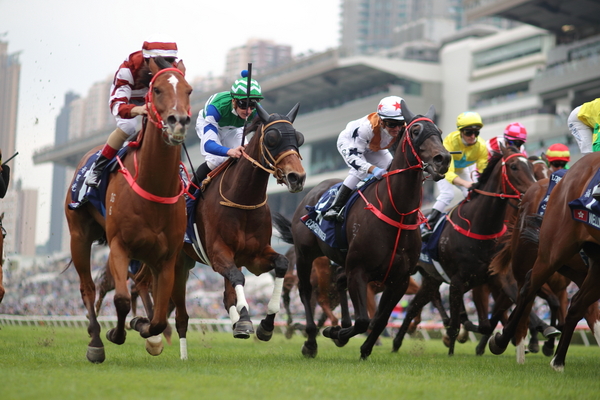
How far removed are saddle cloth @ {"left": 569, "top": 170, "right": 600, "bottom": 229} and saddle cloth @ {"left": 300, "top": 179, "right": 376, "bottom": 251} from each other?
84.5 inches

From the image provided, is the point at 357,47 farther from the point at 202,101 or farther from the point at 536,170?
the point at 536,170

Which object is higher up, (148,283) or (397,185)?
(397,185)

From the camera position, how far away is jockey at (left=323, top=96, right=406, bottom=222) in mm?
7660

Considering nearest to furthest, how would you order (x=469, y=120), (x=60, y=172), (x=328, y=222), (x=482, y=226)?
(x=328, y=222)
(x=482, y=226)
(x=469, y=120)
(x=60, y=172)

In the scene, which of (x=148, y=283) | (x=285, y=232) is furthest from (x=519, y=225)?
(x=148, y=283)

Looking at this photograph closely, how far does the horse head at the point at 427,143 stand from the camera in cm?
666

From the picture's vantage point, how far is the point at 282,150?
6621 millimetres

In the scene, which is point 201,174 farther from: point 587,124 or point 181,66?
point 587,124

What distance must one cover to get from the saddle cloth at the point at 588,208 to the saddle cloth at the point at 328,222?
215cm

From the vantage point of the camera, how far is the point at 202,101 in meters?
55.7

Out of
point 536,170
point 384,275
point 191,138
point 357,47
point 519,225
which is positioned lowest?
point 384,275

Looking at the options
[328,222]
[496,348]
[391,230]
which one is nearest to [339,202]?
[328,222]

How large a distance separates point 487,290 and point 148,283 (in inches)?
163

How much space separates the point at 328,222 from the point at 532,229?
203 centimetres
